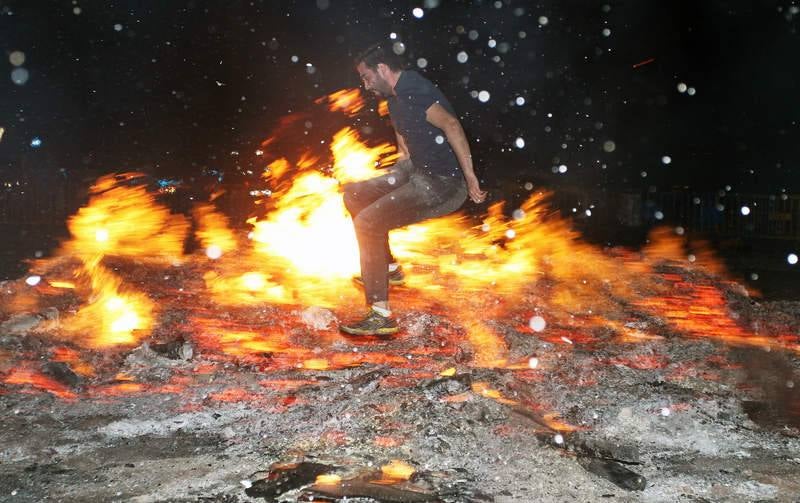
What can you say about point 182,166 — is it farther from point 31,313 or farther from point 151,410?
point 151,410

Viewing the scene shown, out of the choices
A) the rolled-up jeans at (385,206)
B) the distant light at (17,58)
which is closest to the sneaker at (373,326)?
the rolled-up jeans at (385,206)

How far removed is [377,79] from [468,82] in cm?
2425

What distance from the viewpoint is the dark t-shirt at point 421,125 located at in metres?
4.53

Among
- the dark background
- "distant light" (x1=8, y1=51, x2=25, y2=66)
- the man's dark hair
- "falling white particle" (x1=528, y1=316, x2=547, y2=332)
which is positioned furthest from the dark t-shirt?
"distant light" (x1=8, y1=51, x2=25, y2=66)

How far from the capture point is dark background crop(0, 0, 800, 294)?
21.6 metres

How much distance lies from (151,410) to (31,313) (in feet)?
6.88

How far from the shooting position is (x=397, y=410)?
3.08 meters

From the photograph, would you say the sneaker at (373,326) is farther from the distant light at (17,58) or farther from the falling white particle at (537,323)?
the distant light at (17,58)

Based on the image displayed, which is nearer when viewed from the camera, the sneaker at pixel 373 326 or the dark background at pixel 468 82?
the sneaker at pixel 373 326

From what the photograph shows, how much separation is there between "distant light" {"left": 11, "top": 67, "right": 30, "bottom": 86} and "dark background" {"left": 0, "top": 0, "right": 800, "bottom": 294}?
20 centimetres

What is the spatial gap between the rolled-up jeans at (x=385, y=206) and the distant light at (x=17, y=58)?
2080 cm

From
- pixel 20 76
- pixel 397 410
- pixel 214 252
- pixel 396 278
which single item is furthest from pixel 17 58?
pixel 397 410

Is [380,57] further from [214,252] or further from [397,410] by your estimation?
[214,252]

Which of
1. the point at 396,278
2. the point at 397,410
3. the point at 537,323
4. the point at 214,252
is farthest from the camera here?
the point at 214,252
